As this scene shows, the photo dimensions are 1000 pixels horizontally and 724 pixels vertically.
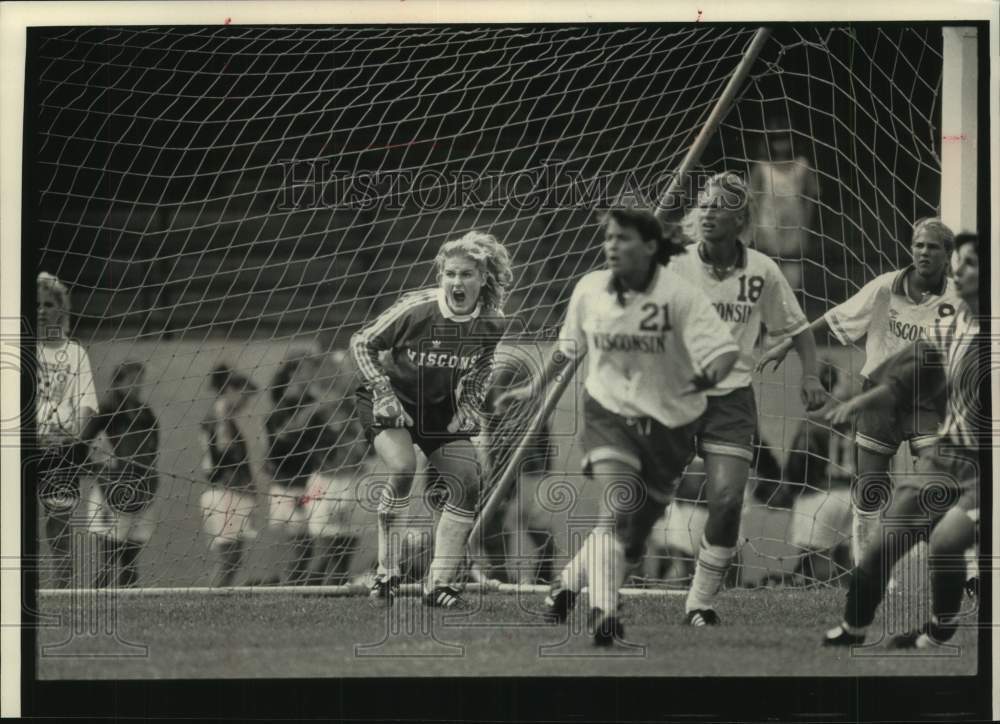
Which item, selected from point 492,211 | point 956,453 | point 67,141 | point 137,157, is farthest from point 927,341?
point 67,141

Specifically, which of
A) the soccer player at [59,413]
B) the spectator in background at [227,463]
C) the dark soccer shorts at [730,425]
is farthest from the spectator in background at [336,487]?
the dark soccer shorts at [730,425]

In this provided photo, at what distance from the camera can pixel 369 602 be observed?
14.6ft

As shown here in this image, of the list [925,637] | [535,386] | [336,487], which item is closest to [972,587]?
[925,637]

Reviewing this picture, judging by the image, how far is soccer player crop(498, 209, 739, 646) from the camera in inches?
171

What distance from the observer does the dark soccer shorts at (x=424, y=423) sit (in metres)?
4.41

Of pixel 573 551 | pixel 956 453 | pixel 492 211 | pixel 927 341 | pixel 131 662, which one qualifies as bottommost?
pixel 131 662

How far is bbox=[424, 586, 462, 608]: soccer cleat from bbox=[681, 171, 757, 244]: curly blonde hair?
1.65 m

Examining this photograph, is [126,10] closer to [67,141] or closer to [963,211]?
[67,141]

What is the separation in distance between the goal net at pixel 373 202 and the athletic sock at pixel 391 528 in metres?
0.05

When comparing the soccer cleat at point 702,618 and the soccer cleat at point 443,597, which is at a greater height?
the soccer cleat at point 443,597

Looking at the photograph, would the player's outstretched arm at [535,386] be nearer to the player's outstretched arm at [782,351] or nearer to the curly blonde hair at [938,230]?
the player's outstretched arm at [782,351]

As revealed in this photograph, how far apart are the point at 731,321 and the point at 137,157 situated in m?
2.40

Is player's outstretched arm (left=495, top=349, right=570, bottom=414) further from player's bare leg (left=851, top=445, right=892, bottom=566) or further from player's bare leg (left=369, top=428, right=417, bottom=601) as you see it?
player's bare leg (left=851, top=445, right=892, bottom=566)

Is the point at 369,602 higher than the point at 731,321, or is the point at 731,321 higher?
the point at 731,321
